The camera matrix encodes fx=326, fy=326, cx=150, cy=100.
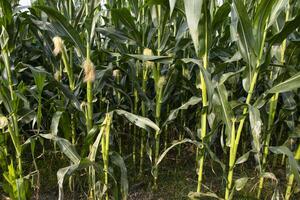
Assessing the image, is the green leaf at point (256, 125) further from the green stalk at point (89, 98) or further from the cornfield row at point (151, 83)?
the green stalk at point (89, 98)

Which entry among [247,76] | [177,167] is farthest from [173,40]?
[177,167]

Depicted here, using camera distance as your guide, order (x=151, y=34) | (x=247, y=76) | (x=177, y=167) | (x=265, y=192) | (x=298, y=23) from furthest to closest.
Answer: (x=177, y=167) → (x=265, y=192) → (x=151, y=34) → (x=247, y=76) → (x=298, y=23)

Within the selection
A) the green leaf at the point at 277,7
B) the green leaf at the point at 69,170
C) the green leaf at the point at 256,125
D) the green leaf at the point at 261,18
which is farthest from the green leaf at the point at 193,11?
the green leaf at the point at 69,170

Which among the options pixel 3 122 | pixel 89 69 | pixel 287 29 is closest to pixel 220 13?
pixel 287 29

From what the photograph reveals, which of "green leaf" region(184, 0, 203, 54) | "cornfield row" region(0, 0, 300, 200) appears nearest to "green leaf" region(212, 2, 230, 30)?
"cornfield row" region(0, 0, 300, 200)

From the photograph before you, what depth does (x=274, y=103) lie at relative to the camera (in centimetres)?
215

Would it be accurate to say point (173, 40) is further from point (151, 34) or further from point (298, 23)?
point (298, 23)

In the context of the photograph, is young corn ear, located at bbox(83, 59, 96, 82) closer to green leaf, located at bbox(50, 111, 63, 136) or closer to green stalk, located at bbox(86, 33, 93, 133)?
green stalk, located at bbox(86, 33, 93, 133)

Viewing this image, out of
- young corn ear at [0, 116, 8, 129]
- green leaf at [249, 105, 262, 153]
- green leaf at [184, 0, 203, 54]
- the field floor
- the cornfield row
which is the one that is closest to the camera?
green leaf at [184, 0, 203, 54]

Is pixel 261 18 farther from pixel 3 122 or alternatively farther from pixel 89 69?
pixel 3 122

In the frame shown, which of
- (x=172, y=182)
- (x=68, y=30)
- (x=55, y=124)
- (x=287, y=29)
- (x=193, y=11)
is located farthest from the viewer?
(x=172, y=182)

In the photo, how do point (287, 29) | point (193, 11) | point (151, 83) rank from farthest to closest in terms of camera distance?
1. point (151, 83)
2. point (287, 29)
3. point (193, 11)

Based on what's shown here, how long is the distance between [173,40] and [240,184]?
1173 millimetres

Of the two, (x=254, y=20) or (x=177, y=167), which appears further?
(x=177, y=167)
